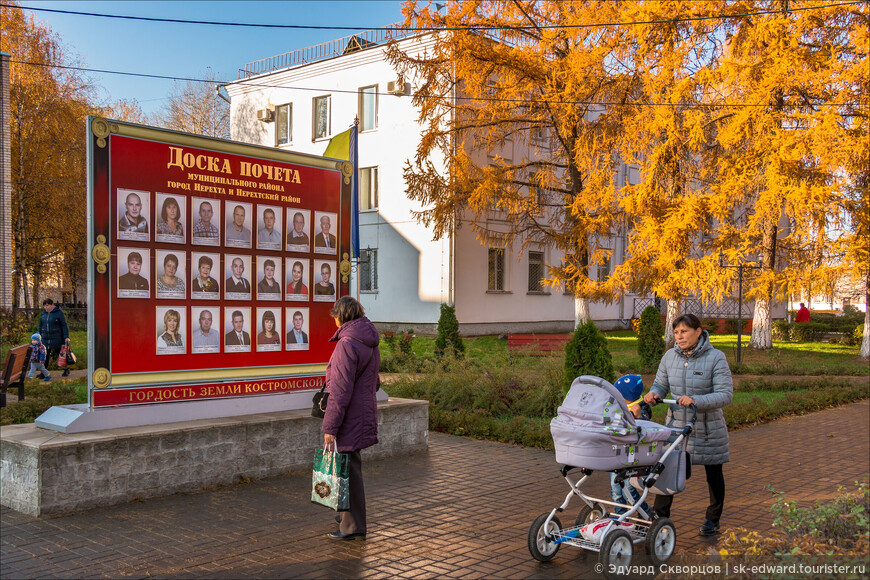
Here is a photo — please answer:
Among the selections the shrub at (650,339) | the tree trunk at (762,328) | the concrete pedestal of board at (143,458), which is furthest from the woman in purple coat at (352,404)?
the tree trunk at (762,328)

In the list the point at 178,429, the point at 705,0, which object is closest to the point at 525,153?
the point at 705,0

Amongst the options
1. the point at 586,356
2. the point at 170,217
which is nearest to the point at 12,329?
the point at 170,217

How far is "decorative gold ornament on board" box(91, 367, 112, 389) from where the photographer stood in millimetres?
7301

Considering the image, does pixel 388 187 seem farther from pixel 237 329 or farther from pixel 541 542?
pixel 541 542

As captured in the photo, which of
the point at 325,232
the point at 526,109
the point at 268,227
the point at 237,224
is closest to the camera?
the point at 237,224

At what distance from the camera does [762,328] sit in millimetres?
26828

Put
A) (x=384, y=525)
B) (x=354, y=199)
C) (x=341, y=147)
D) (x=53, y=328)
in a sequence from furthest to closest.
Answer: (x=53, y=328), (x=341, y=147), (x=354, y=199), (x=384, y=525)

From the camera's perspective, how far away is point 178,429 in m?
7.38

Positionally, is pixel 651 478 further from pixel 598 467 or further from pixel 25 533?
pixel 25 533

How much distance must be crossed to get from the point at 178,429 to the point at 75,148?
33.9m

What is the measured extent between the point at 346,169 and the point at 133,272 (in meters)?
3.07

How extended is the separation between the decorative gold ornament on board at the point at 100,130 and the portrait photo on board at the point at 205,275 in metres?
1.39

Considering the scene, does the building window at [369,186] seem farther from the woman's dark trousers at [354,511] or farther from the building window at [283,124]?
the woman's dark trousers at [354,511]

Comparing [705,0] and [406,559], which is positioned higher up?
[705,0]
